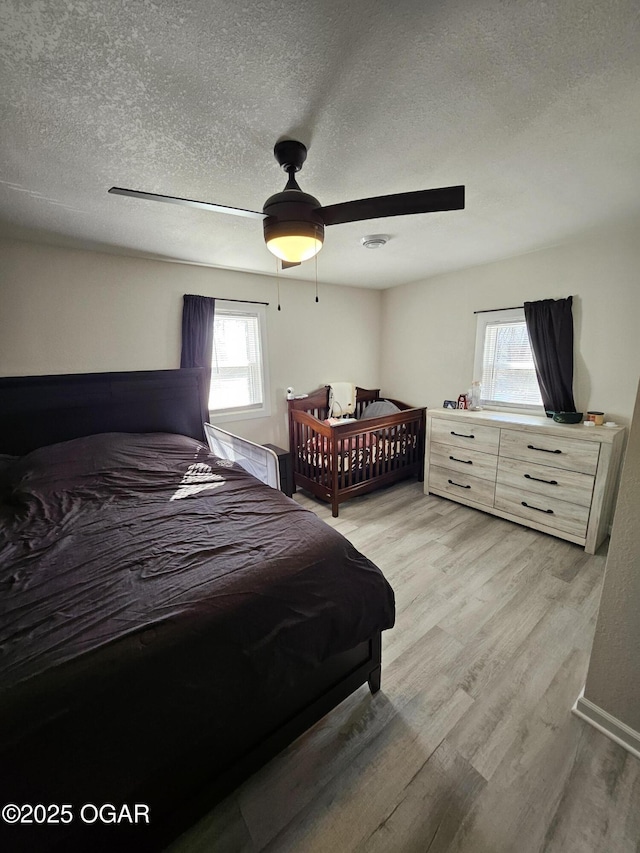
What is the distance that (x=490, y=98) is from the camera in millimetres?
1144

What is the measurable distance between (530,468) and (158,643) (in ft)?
9.29

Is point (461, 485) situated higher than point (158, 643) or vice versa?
point (158, 643)

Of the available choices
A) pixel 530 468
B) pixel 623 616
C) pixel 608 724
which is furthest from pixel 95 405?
pixel 530 468

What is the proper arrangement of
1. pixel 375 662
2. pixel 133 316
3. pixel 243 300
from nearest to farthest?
pixel 375 662
pixel 133 316
pixel 243 300

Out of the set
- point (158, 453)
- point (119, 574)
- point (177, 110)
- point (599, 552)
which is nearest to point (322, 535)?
point (119, 574)

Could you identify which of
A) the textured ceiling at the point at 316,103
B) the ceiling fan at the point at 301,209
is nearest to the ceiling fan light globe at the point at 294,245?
the ceiling fan at the point at 301,209

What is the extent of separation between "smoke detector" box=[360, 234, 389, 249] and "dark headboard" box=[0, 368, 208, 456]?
1.80 meters

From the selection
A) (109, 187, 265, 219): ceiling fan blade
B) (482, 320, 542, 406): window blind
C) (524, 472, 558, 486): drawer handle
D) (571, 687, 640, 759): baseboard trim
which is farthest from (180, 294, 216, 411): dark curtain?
(571, 687, 640, 759): baseboard trim

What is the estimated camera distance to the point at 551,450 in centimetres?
254

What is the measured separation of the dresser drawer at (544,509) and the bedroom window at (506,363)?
33.6 inches

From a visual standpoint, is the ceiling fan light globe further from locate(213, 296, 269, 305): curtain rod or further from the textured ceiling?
locate(213, 296, 269, 305): curtain rod

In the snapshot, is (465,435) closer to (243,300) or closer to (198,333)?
(243,300)

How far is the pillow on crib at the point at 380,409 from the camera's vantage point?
4.12 m

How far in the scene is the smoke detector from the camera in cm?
236
